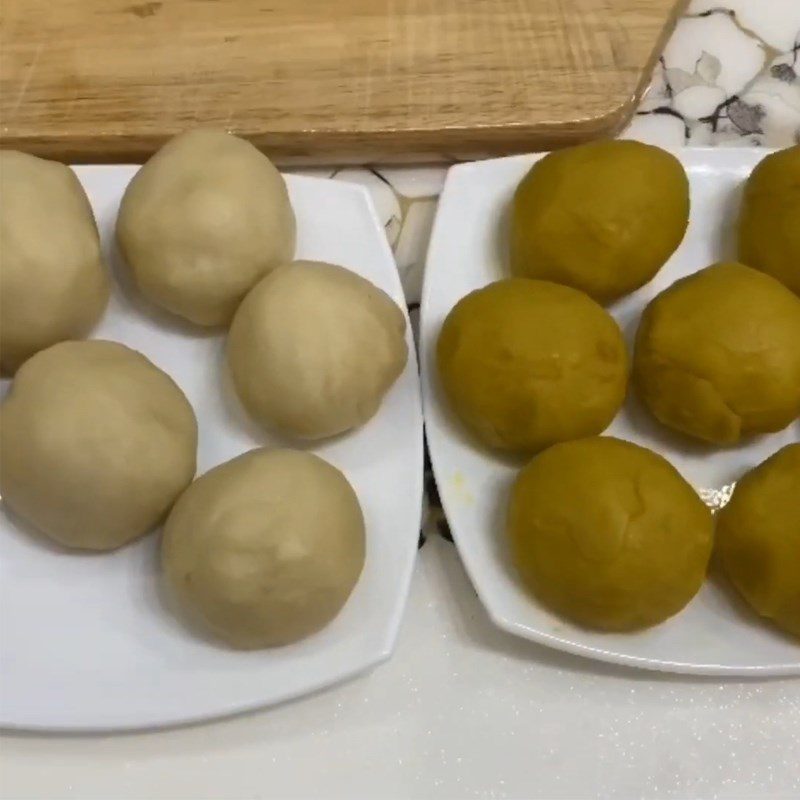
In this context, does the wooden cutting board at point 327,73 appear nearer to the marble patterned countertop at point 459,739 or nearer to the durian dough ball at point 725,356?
the durian dough ball at point 725,356

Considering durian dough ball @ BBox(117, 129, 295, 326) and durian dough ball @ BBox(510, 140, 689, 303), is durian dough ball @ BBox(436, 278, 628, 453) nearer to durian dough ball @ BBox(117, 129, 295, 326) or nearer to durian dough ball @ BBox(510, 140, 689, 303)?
durian dough ball @ BBox(510, 140, 689, 303)

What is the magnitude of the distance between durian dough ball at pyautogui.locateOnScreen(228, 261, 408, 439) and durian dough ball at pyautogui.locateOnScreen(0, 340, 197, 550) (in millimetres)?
81

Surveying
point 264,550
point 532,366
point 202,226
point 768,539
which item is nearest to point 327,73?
point 202,226

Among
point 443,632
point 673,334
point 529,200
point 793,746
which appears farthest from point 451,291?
point 793,746

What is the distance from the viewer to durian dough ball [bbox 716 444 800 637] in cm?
78

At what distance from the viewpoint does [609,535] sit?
0.76 meters

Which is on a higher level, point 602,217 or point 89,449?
point 602,217

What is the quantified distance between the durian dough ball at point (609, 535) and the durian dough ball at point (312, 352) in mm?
162

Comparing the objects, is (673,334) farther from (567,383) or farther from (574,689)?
(574,689)

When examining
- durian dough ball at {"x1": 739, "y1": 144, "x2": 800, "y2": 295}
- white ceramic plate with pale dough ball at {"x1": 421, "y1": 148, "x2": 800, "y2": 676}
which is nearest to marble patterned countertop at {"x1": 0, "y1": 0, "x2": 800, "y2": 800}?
white ceramic plate with pale dough ball at {"x1": 421, "y1": 148, "x2": 800, "y2": 676}

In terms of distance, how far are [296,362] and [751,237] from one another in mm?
459

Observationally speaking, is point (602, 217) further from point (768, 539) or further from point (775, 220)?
point (768, 539)

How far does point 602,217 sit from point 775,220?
177 mm

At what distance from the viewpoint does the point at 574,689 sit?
85 centimetres
